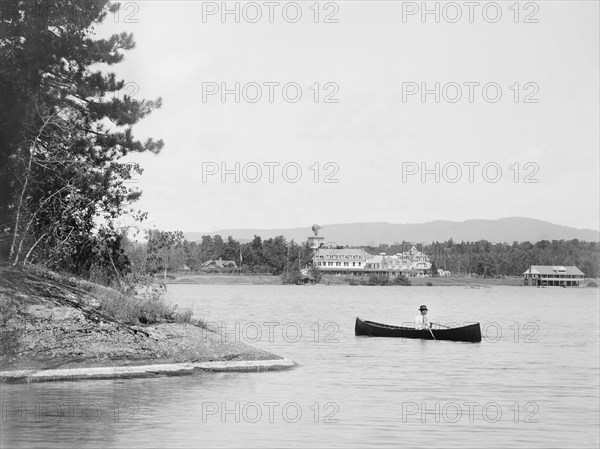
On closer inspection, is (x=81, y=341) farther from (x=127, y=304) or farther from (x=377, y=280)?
(x=377, y=280)

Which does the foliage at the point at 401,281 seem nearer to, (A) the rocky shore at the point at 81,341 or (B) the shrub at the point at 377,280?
(B) the shrub at the point at 377,280

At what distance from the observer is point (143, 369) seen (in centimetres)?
2509

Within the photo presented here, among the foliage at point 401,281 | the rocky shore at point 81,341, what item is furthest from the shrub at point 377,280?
the rocky shore at point 81,341

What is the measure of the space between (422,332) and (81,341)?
71.5 ft

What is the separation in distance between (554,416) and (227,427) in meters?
8.27

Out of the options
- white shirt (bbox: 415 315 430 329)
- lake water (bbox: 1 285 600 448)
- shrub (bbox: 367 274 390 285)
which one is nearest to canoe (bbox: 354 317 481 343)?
white shirt (bbox: 415 315 430 329)

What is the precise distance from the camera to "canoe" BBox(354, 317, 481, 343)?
43406 mm

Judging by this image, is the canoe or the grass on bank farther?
the canoe

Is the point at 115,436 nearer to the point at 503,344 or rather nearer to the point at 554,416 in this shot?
the point at 554,416

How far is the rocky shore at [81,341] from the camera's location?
2423cm

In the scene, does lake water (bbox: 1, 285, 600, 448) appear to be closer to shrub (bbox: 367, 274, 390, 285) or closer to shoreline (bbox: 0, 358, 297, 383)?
shoreline (bbox: 0, 358, 297, 383)

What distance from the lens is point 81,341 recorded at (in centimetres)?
2495

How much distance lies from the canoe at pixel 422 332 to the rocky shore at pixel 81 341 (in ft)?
55.2

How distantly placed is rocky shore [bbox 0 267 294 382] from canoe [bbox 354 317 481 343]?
16817 mm
